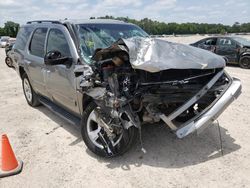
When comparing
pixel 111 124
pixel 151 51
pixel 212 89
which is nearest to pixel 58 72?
pixel 111 124

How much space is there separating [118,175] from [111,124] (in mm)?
667

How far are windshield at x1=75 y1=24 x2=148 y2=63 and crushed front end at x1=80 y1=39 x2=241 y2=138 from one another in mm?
606

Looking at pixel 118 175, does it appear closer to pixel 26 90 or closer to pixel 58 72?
pixel 58 72

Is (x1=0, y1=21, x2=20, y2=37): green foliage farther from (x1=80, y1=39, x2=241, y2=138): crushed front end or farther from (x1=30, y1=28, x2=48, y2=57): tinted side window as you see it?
(x1=80, y1=39, x2=241, y2=138): crushed front end

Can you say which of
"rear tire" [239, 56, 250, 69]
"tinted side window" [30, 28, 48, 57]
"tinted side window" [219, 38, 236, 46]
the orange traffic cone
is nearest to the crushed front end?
the orange traffic cone

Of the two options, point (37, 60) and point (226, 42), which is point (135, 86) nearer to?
point (37, 60)

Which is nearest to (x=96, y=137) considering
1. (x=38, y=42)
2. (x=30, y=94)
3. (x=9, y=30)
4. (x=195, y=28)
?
(x=38, y=42)

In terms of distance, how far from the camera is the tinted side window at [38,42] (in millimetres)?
5747

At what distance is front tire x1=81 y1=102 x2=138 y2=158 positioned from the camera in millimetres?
3842

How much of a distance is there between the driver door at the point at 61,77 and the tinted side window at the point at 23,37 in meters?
1.54

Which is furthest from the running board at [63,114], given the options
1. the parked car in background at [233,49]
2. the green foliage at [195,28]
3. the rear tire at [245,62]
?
the green foliage at [195,28]

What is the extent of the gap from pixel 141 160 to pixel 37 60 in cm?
313

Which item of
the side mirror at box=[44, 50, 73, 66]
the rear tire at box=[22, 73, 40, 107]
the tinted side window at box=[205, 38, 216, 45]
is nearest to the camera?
the side mirror at box=[44, 50, 73, 66]

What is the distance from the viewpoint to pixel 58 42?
16.6 feet
